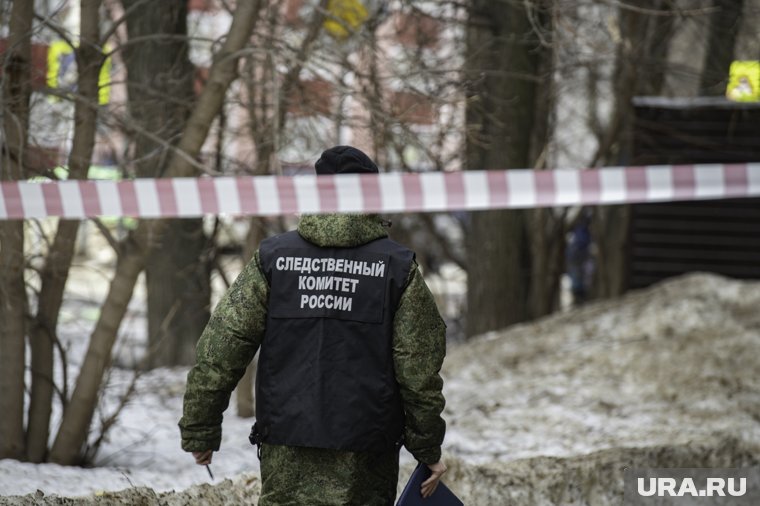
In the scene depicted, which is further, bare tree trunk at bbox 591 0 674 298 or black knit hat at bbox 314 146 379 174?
bare tree trunk at bbox 591 0 674 298

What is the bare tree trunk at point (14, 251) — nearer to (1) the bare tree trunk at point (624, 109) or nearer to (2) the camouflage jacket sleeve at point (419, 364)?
(2) the camouflage jacket sleeve at point (419, 364)

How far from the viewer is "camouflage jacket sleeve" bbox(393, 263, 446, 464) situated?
12.0ft

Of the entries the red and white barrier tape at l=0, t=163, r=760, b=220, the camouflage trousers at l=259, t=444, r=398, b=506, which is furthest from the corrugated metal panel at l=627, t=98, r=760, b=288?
the camouflage trousers at l=259, t=444, r=398, b=506

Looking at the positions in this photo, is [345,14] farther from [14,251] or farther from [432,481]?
[432,481]

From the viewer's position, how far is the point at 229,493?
16.8 feet

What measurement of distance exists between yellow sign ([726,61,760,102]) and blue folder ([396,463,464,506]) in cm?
494

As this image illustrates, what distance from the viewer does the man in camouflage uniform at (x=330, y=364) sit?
3666mm

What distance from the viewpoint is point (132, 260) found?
6.31m

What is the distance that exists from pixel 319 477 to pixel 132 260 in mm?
2976

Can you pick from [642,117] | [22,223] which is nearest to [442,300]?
[642,117]

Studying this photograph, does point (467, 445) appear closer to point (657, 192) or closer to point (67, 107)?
point (657, 192)

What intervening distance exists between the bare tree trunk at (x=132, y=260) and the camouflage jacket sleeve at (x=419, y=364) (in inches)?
113

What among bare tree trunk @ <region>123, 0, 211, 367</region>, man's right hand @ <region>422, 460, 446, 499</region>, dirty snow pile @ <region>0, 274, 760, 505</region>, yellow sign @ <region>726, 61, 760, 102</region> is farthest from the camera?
yellow sign @ <region>726, 61, 760, 102</region>

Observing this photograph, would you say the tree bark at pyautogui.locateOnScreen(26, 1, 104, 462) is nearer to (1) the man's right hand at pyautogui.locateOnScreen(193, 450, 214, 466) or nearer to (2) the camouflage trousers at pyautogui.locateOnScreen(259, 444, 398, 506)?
(1) the man's right hand at pyautogui.locateOnScreen(193, 450, 214, 466)
